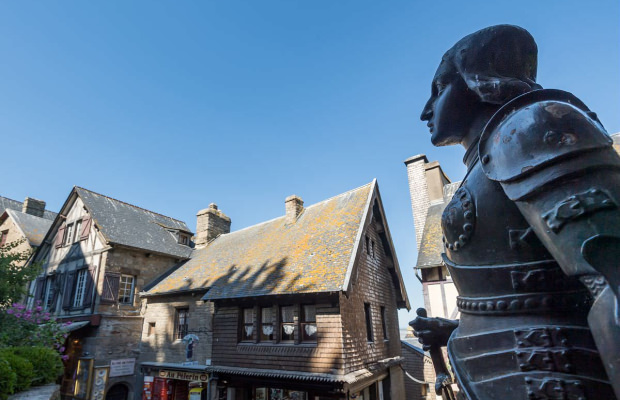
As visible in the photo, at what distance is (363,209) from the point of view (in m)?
12.6

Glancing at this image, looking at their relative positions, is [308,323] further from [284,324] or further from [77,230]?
[77,230]

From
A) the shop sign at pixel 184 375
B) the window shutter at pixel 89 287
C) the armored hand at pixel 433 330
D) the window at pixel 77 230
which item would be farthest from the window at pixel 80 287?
the armored hand at pixel 433 330

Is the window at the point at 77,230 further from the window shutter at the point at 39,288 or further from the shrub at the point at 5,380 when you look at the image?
the shrub at the point at 5,380

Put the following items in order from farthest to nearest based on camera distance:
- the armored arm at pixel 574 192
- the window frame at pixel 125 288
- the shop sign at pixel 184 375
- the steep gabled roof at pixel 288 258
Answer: the window frame at pixel 125 288 → the shop sign at pixel 184 375 → the steep gabled roof at pixel 288 258 → the armored arm at pixel 574 192

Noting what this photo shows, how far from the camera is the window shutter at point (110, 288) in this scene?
14.7m

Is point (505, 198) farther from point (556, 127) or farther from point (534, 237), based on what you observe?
point (556, 127)

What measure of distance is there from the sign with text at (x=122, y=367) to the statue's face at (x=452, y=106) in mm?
17300

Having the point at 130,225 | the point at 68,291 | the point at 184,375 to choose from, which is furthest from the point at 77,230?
the point at 184,375

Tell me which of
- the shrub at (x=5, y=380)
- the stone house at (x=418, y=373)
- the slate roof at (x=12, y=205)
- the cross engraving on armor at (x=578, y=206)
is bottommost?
the stone house at (x=418, y=373)

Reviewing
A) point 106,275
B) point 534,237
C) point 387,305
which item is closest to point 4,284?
point 106,275

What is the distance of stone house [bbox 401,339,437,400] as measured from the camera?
13461 millimetres

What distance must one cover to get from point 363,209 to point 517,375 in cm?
1153

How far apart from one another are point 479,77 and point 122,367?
700 inches

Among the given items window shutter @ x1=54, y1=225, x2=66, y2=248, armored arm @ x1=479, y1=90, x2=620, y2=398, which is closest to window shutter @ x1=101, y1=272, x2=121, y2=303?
window shutter @ x1=54, y1=225, x2=66, y2=248
